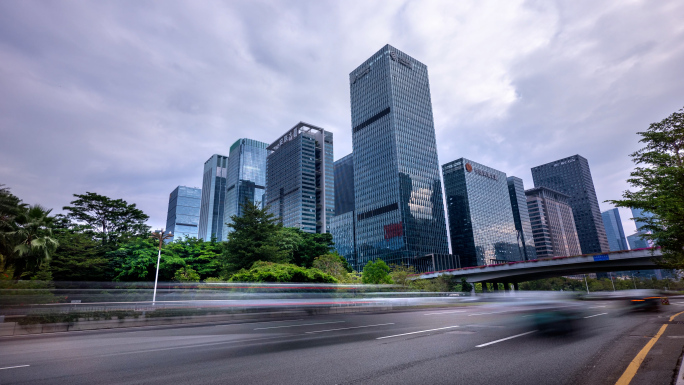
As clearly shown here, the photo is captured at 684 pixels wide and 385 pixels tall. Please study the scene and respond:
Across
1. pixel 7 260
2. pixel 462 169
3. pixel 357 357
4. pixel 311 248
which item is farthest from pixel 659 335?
pixel 462 169

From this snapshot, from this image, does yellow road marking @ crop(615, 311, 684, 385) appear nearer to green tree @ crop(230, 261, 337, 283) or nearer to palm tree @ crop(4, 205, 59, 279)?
green tree @ crop(230, 261, 337, 283)

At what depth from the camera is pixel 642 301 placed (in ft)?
109

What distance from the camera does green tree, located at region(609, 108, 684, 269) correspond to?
18.4 m

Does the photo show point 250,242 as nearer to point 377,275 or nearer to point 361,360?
point 377,275

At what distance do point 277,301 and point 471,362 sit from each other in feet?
64.7

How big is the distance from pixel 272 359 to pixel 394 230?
131 m

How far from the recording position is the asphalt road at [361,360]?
19.6 ft

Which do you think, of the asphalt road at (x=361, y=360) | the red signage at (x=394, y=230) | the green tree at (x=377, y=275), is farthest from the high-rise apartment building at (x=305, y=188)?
the asphalt road at (x=361, y=360)

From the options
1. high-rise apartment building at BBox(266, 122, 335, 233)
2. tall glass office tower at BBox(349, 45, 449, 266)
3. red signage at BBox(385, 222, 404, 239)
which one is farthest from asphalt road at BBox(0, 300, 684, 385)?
high-rise apartment building at BBox(266, 122, 335, 233)

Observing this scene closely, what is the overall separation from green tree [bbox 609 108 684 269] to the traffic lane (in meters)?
16.2

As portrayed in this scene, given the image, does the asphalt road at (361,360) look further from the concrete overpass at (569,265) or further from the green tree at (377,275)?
the concrete overpass at (569,265)

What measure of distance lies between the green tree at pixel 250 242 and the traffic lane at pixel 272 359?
27.6m

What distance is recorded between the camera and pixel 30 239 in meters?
22.8

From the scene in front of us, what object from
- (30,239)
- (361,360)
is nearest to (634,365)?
(361,360)
